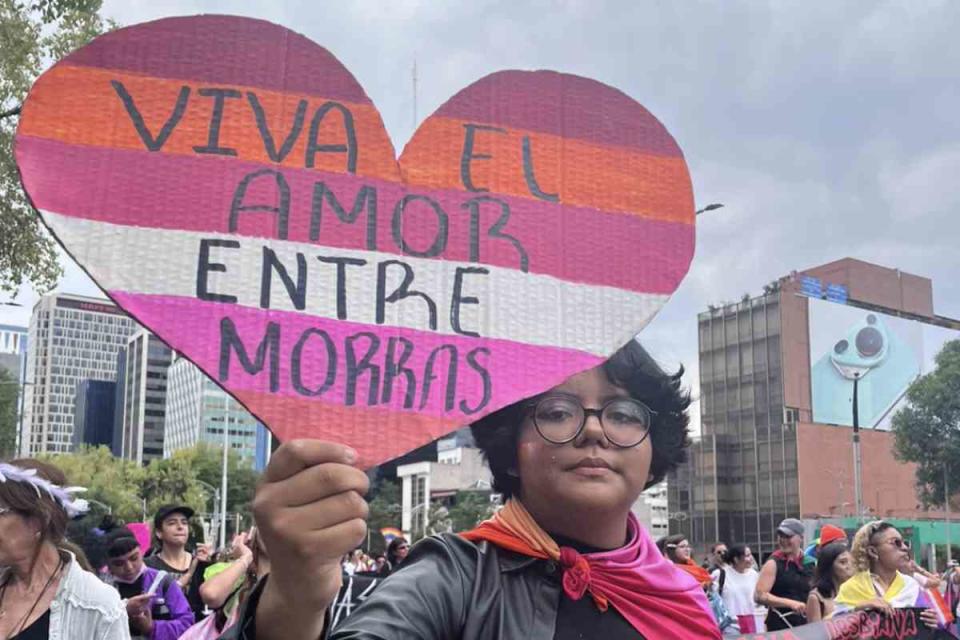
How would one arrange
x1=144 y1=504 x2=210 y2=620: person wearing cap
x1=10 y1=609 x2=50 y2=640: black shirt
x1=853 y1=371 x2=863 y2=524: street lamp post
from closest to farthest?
x1=10 y1=609 x2=50 y2=640: black shirt, x1=144 y1=504 x2=210 y2=620: person wearing cap, x1=853 y1=371 x2=863 y2=524: street lamp post

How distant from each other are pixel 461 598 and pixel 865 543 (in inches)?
171

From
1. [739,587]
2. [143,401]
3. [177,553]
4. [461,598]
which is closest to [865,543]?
[739,587]

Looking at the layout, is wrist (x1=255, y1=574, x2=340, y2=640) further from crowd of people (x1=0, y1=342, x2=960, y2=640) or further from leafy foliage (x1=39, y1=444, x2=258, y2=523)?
leafy foliage (x1=39, y1=444, x2=258, y2=523)

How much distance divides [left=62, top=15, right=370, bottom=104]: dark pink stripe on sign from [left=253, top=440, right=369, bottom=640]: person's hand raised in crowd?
58 centimetres

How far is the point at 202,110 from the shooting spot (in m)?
1.58

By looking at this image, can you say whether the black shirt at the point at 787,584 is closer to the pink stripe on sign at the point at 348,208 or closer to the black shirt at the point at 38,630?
the black shirt at the point at 38,630

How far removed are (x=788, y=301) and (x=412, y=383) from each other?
61.2m

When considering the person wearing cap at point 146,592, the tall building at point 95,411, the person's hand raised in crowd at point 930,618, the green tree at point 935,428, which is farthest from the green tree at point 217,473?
the person's hand raised in crowd at point 930,618

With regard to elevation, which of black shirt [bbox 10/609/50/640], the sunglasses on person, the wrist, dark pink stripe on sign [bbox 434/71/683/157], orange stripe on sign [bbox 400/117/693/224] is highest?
dark pink stripe on sign [bbox 434/71/683/157]

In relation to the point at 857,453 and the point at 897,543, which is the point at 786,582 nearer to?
the point at 897,543

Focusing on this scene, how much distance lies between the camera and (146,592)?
4.92 m

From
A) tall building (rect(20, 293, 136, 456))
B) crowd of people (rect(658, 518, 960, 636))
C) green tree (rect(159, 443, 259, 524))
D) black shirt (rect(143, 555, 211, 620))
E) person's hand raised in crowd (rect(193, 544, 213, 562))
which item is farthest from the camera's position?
tall building (rect(20, 293, 136, 456))

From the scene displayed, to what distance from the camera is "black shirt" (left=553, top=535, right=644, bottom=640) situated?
1.90 meters

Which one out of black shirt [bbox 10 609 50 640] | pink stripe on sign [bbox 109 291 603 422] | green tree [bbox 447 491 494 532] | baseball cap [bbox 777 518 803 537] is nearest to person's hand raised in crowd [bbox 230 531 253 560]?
black shirt [bbox 10 609 50 640]
